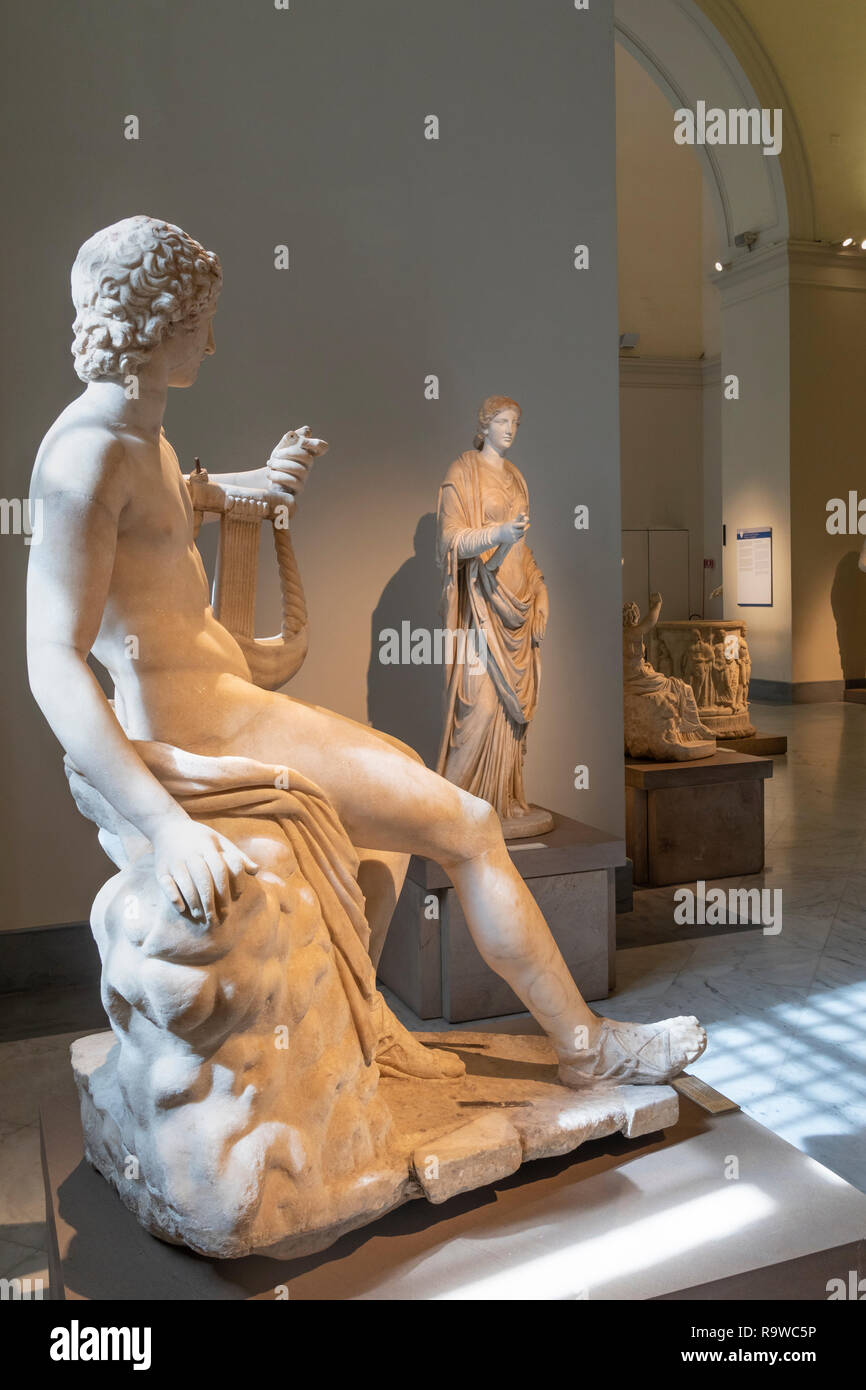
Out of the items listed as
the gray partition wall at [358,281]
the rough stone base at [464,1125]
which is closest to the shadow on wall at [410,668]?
the gray partition wall at [358,281]

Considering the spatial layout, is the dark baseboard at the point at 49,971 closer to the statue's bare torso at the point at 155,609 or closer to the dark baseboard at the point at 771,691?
the statue's bare torso at the point at 155,609

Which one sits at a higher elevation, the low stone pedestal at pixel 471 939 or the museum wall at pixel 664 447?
the museum wall at pixel 664 447

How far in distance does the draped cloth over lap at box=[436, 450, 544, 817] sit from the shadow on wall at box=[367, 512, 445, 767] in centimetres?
54

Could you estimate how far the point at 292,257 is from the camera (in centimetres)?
496

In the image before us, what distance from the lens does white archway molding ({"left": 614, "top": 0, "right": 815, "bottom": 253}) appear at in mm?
12109

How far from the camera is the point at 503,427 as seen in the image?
15.0ft

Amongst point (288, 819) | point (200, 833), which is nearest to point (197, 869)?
point (200, 833)

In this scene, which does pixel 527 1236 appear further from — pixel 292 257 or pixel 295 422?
pixel 292 257

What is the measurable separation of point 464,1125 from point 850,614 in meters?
12.4

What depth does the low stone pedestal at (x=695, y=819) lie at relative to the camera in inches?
245

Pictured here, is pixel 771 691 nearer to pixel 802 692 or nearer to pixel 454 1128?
pixel 802 692

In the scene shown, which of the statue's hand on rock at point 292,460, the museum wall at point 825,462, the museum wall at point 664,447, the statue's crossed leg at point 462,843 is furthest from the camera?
the museum wall at point 664,447

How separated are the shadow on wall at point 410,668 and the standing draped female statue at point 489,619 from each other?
547 mm
